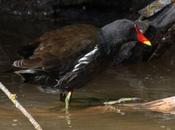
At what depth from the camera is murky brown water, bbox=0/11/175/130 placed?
194 inches

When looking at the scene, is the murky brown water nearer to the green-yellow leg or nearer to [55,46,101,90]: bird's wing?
the green-yellow leg

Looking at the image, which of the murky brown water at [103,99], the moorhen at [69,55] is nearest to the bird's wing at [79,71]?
the moorhen at [69,55]

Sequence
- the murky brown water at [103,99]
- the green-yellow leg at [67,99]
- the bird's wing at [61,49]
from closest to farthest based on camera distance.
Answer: the murky brown water at [103,99] < the bird's wing at [61,49] < the green-yellow leg at [67,99]

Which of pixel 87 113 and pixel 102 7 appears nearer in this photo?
pixel 87 113

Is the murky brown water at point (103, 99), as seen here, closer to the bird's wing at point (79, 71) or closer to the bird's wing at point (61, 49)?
the bird's wing at point (79, 71)

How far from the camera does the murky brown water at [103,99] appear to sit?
4.93 meters

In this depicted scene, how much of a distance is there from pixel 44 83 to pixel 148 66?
8.39 ft

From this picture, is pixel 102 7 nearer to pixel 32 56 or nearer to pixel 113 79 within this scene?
pixel 113 79

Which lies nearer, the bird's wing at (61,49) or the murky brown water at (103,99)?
the murky brown water at (103,99)

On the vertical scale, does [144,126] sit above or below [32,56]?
below

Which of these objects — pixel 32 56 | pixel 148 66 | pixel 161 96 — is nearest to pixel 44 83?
pixel 32 56

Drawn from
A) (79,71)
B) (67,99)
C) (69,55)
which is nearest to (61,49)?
(69,55)

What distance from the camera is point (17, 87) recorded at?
6520 mm

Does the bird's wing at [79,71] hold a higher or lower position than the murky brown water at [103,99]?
higher
